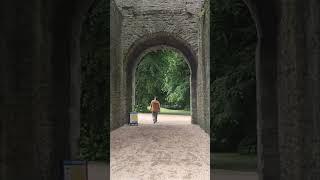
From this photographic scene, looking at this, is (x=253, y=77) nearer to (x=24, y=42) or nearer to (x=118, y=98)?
(x=24, y=42)

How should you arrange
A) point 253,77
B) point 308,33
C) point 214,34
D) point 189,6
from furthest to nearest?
1. point 189,6
2. point 214,34
3. point 253,77
4. point 308,33

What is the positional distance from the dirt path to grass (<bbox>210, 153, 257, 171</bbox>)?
228mm

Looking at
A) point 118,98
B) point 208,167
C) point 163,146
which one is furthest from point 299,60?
point 118,98

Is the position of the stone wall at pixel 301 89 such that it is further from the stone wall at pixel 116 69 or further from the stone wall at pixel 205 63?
the stone wall at pixel 116 69

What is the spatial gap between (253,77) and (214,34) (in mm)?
2326

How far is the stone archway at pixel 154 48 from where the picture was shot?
23.5 meters

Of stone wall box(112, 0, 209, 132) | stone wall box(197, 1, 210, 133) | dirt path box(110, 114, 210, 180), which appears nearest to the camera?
dirt path box(110, 114, 210, 180)

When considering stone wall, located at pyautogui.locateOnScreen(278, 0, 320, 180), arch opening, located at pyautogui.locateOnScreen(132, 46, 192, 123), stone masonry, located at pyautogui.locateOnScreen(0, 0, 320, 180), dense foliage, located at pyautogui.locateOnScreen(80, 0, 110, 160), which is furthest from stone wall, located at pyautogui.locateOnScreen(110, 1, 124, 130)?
stone wall, located at pyautogui.locateOnScreen(278, 0, 320, 180)

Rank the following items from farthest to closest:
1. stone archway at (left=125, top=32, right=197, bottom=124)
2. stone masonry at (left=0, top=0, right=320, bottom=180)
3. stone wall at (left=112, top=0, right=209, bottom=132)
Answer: stone archway at (left=125, top=32, right=197, bottom=124)
stone wall at (left=112, top=0, right=209, bottom=132)
stone masonry at (left=0, top=0, right=320, bottom=180)

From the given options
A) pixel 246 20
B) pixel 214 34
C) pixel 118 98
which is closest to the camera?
pixel 246 20

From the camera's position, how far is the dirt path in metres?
8.98

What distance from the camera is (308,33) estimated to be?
13.5ft

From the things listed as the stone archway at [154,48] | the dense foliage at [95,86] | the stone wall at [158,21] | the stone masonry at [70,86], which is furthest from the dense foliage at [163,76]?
the stone masonry at [70,86]

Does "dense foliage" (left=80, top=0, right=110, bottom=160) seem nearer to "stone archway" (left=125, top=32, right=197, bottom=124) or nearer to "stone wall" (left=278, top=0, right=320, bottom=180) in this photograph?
"stone wall" (left=278, top=0, right=320, bottom=180)
